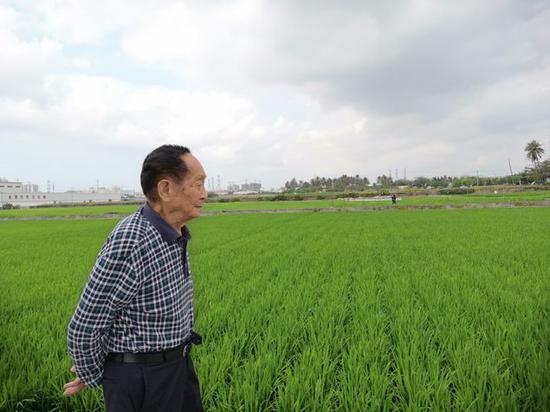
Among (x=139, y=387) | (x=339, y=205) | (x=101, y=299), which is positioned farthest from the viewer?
(x=339, y=205)

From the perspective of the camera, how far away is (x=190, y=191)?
1356 mm

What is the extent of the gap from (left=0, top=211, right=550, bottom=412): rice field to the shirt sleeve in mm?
578

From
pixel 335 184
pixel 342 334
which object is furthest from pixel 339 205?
pixel 335 184

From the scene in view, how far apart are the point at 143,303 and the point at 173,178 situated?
Answer: 18.2 inches

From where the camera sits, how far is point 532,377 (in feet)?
7.48

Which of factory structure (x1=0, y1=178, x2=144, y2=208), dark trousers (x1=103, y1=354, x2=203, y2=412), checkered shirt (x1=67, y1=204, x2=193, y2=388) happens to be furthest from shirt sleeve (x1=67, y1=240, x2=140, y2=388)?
factory structure (x1=0, y1=178, x2=144, y2=208)

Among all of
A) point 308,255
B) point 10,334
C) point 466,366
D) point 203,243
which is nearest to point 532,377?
point 466,366

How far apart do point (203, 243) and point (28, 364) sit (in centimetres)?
802

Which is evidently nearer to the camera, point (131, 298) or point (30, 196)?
point (131, 298)

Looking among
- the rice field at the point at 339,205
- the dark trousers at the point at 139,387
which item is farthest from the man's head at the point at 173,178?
the rice field at the point at 339,205

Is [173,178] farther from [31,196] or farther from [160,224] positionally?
[31,196]

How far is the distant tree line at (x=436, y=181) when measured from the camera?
6238cm

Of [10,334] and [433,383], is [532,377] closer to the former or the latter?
[433,383]

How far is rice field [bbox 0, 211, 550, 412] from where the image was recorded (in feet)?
7.27
